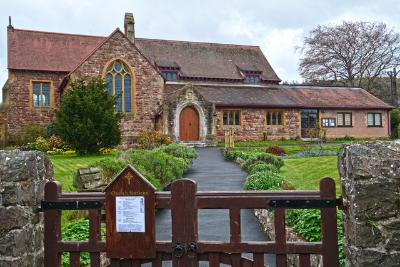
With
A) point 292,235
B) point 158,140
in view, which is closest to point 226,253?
point 292,235

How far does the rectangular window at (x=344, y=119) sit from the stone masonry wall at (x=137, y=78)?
52.4ft

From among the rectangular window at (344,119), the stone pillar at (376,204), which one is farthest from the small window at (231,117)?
the stone pillar at (376,204)

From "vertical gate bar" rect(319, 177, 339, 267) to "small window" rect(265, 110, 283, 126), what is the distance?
30.4 meters

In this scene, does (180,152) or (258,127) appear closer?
(180,152)

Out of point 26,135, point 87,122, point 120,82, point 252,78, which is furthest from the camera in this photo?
point 252,78

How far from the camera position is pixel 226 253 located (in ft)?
12.1

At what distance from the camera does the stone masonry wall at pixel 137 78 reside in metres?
28.9

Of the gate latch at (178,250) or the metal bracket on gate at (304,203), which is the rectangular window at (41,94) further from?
the metal bracket on gate at (304,203)

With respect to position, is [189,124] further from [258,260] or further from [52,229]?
[258,260]

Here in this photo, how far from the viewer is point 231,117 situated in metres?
32.5

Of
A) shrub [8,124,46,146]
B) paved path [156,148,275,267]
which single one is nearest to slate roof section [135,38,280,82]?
shrub [8,124,46,146]

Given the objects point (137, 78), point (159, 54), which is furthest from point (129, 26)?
point (137, 78)

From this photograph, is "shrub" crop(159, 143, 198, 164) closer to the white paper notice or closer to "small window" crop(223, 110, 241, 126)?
"small window" crop(223, 110, 241, 126)

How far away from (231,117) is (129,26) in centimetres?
1110
